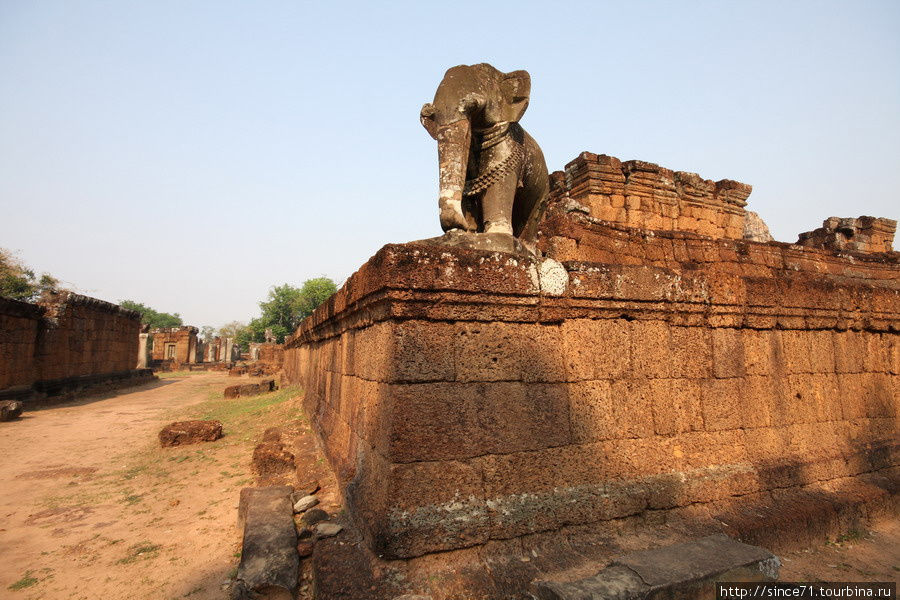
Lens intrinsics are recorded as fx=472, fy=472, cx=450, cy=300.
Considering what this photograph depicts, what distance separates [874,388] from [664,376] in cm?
263

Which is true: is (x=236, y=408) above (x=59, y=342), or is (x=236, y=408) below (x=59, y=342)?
below

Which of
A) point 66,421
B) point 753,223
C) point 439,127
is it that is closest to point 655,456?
point 439,127

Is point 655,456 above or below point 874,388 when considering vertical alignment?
below

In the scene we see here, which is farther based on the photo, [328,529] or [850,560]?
[850,560]

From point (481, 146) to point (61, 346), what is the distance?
16.0 meters

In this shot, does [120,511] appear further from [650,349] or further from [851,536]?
[851,536]

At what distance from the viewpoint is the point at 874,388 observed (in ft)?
14.2

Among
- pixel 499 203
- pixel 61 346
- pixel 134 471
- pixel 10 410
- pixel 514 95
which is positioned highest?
pixel 514 95

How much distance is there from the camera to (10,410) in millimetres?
9688

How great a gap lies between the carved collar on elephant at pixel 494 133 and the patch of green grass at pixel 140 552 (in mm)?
3774

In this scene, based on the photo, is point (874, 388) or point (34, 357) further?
point (34, 357)

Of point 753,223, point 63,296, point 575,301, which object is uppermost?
point 753,223

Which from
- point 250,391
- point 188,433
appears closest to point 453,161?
point 188,433

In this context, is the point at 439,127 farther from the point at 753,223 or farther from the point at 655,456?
the point at 753,223
